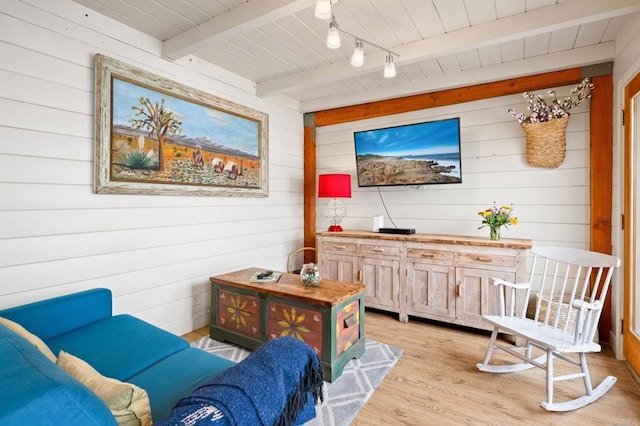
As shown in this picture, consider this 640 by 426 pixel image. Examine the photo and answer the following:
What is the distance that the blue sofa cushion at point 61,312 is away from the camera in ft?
5.60

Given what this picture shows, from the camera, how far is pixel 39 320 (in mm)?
1748

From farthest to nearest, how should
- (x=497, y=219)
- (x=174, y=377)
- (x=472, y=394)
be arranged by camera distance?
(x=497, y=219) < (x=472, y=394) < (x=174, y=377)

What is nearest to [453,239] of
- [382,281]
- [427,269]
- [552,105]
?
[427,269]

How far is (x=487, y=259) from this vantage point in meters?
2.91

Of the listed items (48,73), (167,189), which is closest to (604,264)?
(167,189)

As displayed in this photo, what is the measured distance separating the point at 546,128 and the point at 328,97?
2.38 meters

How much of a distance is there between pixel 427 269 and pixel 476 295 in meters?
0.49

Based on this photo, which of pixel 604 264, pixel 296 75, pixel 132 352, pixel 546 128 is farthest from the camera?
pixel 296 75

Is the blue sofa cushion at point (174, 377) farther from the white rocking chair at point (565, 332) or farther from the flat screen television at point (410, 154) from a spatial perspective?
the flat screen television at point (410, 154)

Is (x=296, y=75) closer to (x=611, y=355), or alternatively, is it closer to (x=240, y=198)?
(x=240, y=198)

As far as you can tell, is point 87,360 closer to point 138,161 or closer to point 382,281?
point 138,161

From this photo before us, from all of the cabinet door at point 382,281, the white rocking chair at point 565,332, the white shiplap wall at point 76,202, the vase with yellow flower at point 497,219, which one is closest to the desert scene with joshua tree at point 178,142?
the white shiplap wall at point 76,202

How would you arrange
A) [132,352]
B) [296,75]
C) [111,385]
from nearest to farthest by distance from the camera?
[111,385], [132,352], [296,75]

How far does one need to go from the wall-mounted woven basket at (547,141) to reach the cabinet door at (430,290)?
1.36 m
